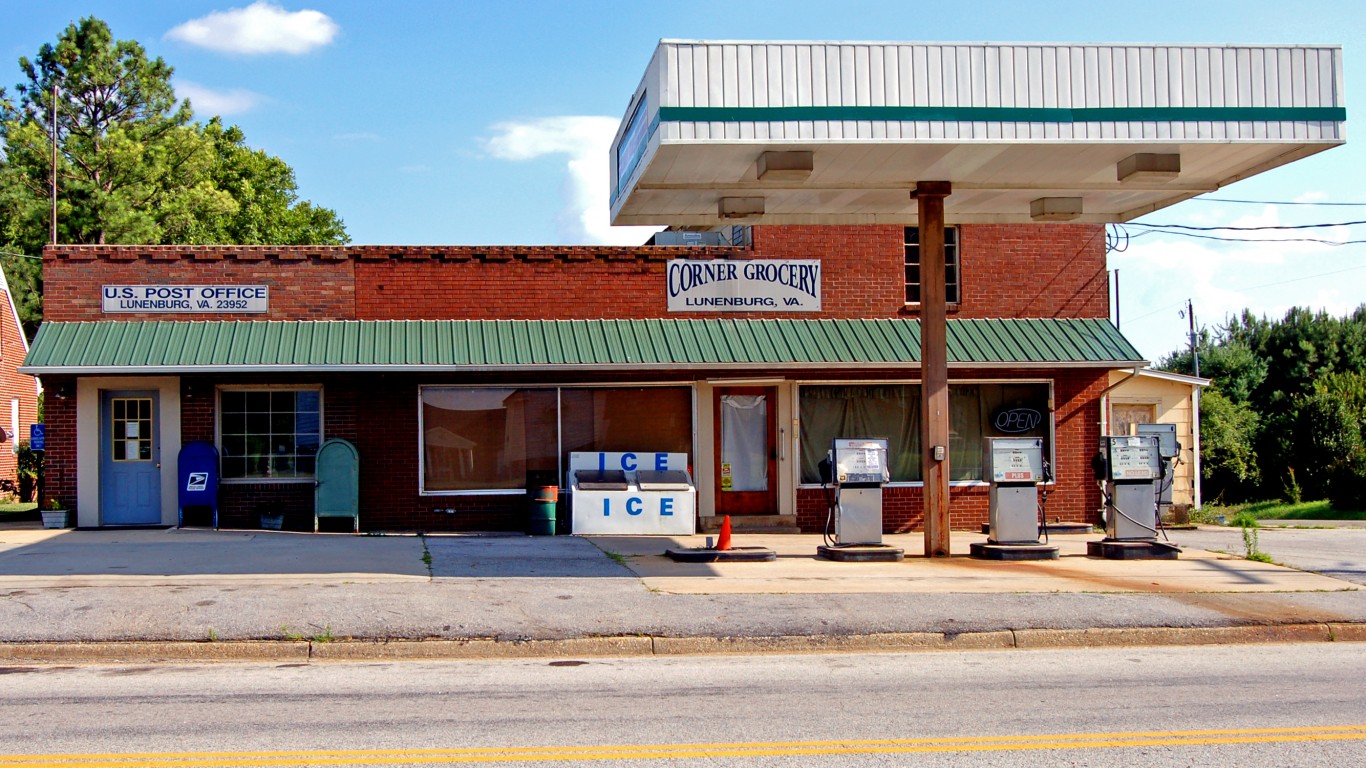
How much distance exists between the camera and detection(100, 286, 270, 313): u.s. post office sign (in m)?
17.8

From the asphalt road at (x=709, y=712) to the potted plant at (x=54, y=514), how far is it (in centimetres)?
933

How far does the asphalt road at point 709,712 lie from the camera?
22.0 feet

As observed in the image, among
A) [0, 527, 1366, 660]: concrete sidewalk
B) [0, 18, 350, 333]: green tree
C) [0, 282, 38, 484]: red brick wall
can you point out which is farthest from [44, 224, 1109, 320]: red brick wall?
[0, 18, 350, 333]: green tree

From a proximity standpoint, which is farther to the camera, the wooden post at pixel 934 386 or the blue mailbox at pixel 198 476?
the blue mailbox at pixel 198 476

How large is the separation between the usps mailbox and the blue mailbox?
511 cm

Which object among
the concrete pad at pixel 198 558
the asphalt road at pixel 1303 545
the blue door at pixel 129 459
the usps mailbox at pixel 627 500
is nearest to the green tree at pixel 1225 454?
the asphalt road at pixel 1303 545

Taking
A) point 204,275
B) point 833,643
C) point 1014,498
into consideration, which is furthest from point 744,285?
point 833,643

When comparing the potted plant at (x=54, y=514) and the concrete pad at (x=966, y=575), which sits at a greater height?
the potted plant at (x=54, y=514)

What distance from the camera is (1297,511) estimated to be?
3114 centimetres

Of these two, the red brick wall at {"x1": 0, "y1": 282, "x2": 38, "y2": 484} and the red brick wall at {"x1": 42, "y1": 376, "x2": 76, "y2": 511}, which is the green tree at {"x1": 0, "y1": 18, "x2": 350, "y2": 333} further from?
the red brick wall at {"x1": 42, "y1": 376, "x2": 76, "y2": 511}

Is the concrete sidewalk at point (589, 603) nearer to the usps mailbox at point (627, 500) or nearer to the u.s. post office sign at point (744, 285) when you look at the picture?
the usps mailbox at point (627, 500)

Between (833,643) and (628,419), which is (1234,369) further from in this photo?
(833,643)

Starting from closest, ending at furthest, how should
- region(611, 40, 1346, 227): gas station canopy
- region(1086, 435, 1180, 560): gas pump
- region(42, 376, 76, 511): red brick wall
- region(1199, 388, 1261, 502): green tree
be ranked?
region(611, 40, 1346, 227): gas station canopy
region(1086, 435, 1180, 560): gas pump
region(42, 376, 76, 511): red brick wall
region(1199, 388, 1261, 502): green tree

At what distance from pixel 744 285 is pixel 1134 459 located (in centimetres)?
649
